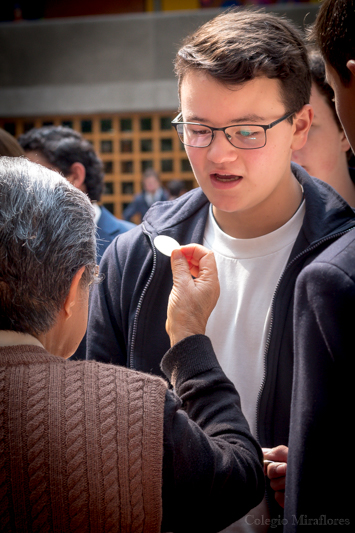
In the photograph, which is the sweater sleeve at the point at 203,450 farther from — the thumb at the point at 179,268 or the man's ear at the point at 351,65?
the man's ear at the point at 351,65

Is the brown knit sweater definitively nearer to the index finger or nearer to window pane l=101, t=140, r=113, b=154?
the index finger

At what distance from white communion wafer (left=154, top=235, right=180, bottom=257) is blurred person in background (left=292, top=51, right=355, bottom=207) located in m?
1.03

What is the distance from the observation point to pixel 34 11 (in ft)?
34.3

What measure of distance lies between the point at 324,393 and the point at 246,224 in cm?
87

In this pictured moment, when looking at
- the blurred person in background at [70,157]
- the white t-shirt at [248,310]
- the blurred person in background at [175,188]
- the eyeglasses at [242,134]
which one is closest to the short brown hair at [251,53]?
the eyeglasses at [242,134]

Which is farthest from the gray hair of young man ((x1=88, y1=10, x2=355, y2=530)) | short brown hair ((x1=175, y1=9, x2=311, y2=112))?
short brown hair ((x1=175, y1=9, x2=311, y2=112))

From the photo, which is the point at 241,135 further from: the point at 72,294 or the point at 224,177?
the point at 72,294

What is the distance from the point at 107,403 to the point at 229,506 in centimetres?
38

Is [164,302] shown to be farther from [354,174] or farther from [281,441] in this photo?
[354,174]

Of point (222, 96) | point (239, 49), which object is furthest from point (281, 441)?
point (239, 49)

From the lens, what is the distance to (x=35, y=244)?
115 centimetres

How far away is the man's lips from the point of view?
1.59m

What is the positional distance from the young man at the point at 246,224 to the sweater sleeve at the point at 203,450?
0.28 m

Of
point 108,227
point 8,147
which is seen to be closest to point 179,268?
point 8,147
